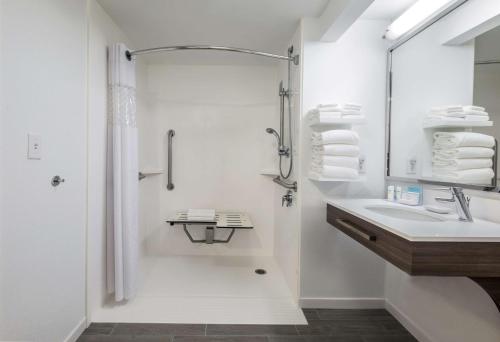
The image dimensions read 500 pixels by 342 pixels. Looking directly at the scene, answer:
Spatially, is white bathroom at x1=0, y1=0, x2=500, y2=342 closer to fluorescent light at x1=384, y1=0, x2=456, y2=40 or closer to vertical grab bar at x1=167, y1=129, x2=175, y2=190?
fluorescent light at x1=384, y1=0, x2=456, y2=40

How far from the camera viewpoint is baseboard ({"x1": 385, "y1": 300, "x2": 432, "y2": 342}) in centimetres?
165

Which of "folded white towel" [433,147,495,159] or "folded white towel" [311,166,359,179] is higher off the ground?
"folded white towel" [433,147,495,159]

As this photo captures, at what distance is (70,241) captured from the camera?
1.53 meters

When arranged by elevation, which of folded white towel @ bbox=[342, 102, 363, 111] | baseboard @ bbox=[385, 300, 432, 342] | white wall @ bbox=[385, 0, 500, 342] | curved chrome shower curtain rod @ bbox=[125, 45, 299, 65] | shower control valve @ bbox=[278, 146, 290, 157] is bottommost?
baseboard @ bbox=[385, 300, 432, 342]

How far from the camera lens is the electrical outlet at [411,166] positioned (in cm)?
183

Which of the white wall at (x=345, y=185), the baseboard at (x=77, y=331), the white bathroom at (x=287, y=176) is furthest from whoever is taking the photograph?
the white wall at (x=345, y=185)

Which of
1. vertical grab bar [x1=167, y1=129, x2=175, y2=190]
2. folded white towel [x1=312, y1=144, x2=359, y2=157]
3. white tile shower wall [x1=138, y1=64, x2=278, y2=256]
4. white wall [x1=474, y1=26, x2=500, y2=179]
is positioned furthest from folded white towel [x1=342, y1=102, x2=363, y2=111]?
vertical grab bar [x1=167, y1=129, x2=175, y2=190]

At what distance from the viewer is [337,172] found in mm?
1803

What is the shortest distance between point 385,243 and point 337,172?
27.0 inches

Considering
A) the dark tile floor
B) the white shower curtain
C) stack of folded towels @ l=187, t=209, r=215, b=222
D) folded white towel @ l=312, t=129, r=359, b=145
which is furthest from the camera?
stack of folded towels @ l=187, t=209, r=215, b=222

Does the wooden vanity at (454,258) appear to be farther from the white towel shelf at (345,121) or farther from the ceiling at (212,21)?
the ceiling at (212,21)

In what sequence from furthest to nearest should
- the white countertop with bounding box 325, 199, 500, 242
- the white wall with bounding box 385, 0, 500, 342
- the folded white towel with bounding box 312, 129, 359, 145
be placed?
the folded white towel with bounding box 312, 129, 359, 145
the white wall with bounding box 385, 0, 500, 342
the white countertop with bounding box 325, 199, 500, 242

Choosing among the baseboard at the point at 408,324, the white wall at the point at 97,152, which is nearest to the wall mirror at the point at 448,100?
the baseboard at the point at 408,324

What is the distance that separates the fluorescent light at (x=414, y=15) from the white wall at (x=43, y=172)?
206 centimetres
